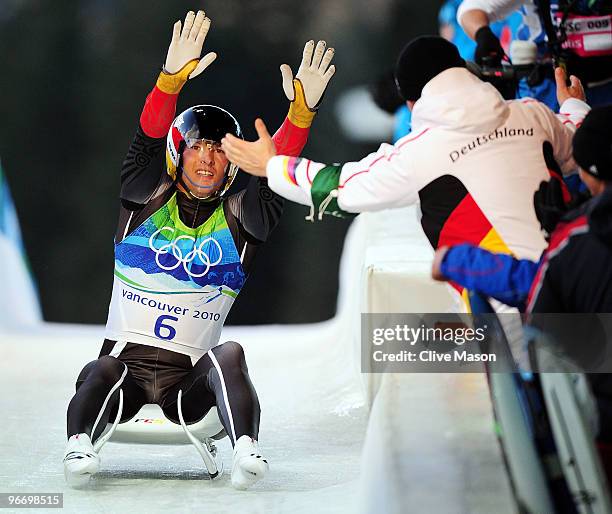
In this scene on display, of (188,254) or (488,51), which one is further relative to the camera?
(488,51)

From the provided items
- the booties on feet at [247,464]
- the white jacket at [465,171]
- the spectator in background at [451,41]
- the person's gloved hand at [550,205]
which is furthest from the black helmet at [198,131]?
the spectator in background at [451,41]

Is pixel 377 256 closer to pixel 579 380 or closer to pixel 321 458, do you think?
pixel 321 458

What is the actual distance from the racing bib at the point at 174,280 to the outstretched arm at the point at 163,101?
0.50 feet

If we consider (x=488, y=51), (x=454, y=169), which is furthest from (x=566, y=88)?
(x=454, y=169)

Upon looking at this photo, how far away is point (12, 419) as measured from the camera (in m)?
5.08

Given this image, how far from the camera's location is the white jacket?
3.12 metres

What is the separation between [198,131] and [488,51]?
1.19 metres

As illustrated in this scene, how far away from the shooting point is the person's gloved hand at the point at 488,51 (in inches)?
165

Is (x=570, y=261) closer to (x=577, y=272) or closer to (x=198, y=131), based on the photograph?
(x=577, y=272)

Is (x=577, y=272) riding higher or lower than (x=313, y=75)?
higher

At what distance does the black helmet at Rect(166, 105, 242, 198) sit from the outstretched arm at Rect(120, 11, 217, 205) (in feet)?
0.16

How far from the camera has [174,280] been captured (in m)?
3.93

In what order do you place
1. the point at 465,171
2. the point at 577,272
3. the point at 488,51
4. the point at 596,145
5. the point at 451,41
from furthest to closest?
the point at 451,41 → the point at 488,51 → the point at 465,171 → the point at 596,145 → the point at 577,272

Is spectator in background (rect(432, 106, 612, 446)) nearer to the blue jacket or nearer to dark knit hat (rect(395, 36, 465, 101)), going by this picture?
the blue jacket
